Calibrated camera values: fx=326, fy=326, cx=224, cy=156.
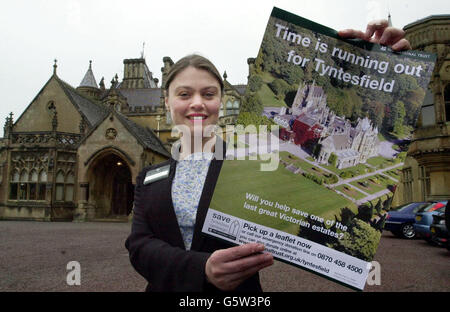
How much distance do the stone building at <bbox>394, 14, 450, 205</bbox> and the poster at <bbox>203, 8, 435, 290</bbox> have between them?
17969 mm

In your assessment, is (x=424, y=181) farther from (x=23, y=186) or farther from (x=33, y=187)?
(x=23, y=186)

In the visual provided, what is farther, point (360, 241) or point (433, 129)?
point (433, 129)

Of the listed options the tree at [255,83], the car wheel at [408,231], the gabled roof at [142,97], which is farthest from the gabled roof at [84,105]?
the tree at [255,83]

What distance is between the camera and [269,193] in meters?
1.26

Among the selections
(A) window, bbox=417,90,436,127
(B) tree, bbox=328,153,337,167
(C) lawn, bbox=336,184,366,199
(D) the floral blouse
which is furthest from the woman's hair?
(A) window, bbox=417,90,436,127

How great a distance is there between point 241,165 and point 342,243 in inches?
→ 19.4

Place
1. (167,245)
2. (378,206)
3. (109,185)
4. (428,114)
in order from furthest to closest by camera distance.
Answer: (109,185), (428,114), (167,245), (378,206)

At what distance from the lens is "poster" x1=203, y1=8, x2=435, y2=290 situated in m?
1.25

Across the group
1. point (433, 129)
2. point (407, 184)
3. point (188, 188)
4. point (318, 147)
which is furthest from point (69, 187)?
point (318, 147)

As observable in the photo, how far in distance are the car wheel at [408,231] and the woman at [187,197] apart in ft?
41.3

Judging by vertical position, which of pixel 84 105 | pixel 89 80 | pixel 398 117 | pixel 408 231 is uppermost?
pixel 89 80

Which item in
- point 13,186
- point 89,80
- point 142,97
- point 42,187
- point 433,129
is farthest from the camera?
point 89,80

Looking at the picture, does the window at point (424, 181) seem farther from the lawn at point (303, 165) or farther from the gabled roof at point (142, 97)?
the gabled roof at point (142, 97)

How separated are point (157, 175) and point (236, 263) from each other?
71 centimetres
